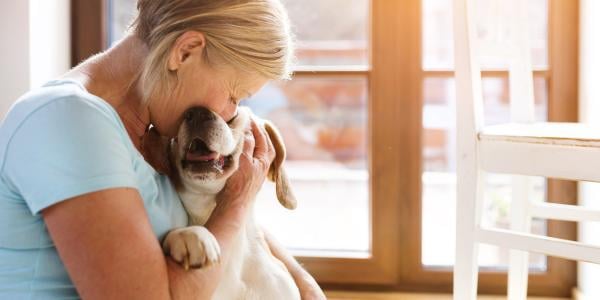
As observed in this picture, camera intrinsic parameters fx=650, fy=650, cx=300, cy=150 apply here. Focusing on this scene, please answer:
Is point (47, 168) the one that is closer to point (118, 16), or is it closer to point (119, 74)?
point (119, 74)

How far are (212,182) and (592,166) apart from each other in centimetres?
73

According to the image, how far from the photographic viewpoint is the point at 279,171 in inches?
50.5

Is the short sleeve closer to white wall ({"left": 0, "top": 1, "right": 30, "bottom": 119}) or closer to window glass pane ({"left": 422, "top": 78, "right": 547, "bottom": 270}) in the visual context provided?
white wall ({"left": 0, "top": 1, "right": 30, "bottom": 119})

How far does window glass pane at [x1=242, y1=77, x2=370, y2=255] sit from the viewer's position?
2225mm

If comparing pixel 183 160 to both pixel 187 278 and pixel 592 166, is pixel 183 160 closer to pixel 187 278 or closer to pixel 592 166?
pixel 187 278

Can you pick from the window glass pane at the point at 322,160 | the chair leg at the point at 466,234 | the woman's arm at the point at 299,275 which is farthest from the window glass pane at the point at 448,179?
the woman's arm at the point at 299,275

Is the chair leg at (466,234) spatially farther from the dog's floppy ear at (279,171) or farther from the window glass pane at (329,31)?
the window glass pane at (329,31)

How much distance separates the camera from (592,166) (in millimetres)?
1256

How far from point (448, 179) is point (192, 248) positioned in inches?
62.1

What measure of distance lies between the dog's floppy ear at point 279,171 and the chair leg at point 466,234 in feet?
A: 1.50

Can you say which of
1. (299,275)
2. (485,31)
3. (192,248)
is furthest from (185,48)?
(485,31)

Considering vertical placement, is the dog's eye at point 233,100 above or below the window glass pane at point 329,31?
below

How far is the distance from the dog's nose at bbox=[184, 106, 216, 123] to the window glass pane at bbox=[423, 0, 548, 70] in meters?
0.93

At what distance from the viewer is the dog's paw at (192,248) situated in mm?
926
